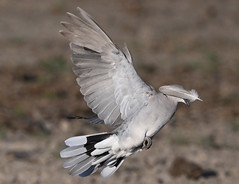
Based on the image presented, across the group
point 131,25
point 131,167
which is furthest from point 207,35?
point 131,167

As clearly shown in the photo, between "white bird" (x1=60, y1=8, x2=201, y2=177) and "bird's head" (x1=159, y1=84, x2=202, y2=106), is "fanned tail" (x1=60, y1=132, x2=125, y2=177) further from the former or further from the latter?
"bird's head" (x1=159, y1=84, x2=202, y2=106)

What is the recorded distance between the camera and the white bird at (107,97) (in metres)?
7.32

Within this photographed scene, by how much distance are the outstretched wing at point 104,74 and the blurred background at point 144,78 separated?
1.50 metres

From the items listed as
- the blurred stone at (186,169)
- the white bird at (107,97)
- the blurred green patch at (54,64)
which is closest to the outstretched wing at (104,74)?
the white bird at (107,97)

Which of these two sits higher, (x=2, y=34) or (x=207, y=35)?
(x=2, y=34)

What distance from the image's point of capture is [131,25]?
54.7 ft

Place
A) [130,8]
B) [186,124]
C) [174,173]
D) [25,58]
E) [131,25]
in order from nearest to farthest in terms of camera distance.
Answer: [174,173] < [186,124] < [25,58] < [131,25] < [130,8]

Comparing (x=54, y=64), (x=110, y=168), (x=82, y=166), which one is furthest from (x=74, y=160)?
(x=54, y=64)

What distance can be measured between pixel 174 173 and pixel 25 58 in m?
5.16

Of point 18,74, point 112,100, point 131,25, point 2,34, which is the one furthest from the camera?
point 131,25

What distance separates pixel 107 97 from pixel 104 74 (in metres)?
0.19

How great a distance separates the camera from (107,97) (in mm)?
7531

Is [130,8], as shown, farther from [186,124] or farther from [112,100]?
[112,100]

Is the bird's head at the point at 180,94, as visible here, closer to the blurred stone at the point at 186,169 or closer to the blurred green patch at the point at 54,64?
the blurred stone at the point at 186,169
